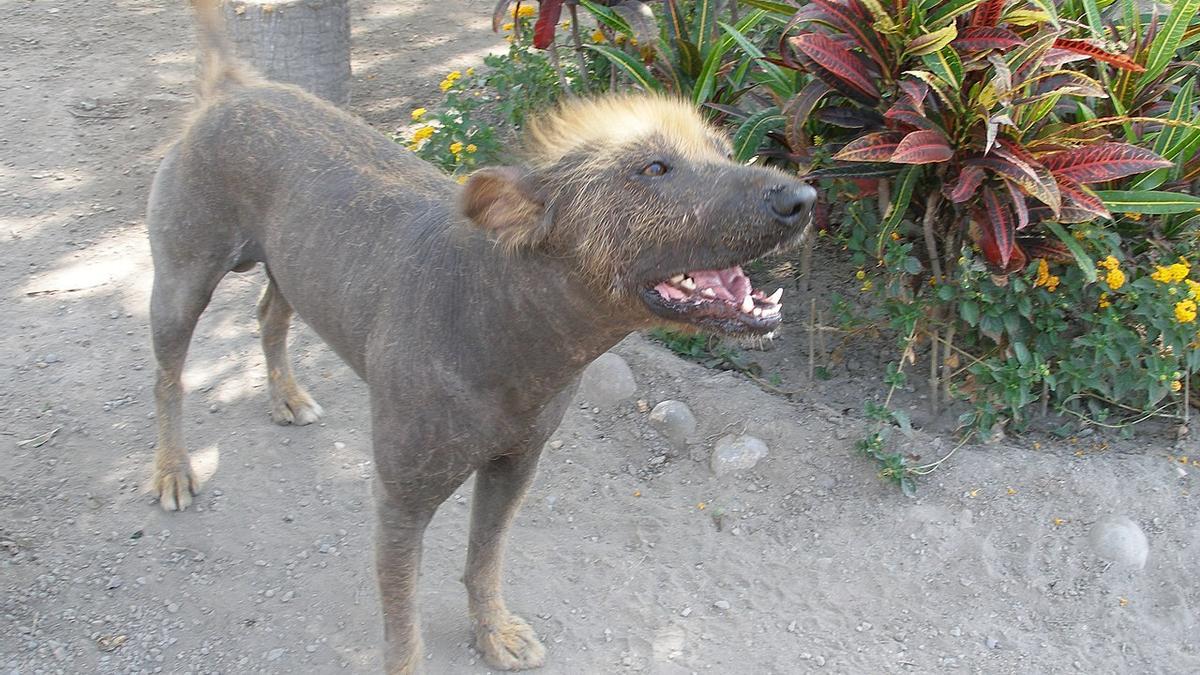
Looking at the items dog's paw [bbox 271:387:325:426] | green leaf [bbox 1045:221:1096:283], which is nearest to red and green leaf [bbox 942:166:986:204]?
green leaf [bbox 1045:221:1096:283]

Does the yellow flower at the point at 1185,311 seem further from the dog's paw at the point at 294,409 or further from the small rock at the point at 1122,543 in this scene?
the dog's paw at the point at 294,409

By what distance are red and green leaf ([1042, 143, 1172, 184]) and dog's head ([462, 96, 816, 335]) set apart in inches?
70.4

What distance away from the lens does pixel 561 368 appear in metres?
2.82

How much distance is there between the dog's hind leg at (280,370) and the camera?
4.58 m

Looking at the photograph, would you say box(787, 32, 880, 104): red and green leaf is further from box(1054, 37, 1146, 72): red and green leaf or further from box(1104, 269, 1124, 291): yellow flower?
box(1104, 269, 1124, 291): yellow flower

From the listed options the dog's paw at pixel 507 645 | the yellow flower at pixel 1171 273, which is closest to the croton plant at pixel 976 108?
the yellow flower at pixel 1171 273

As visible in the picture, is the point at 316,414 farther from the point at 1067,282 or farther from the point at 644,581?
Result: the point at 1067,282

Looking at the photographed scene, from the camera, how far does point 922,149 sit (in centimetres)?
382

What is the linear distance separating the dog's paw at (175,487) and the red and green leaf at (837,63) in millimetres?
2981

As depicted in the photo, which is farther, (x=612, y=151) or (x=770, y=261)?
(x=770, y=261)

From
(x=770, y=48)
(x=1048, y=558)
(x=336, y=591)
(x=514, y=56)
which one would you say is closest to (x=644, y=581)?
(x=336, y=591)

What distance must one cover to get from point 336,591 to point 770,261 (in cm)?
269

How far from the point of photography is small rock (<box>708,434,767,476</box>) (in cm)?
445

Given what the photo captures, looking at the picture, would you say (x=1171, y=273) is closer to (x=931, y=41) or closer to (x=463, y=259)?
(x=931, y=41)
